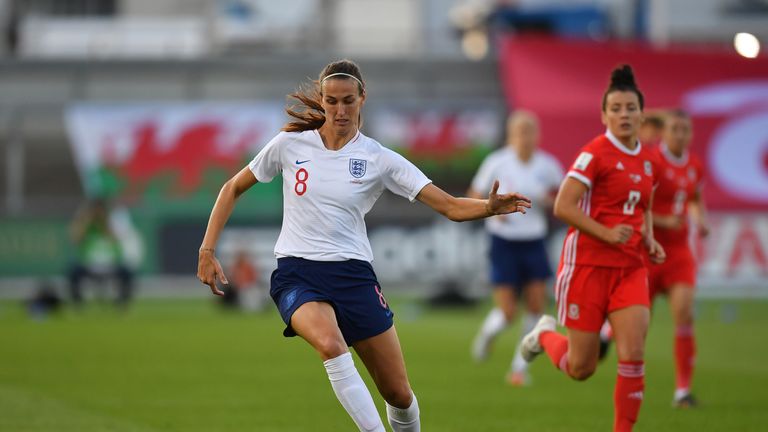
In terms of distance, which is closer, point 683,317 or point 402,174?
point 402,174

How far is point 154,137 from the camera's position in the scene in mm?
31203

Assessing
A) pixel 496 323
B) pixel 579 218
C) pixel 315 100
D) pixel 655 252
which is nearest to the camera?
pixel 315 100

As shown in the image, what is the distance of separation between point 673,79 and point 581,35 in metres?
10.5

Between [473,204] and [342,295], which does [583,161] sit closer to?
[473,204]

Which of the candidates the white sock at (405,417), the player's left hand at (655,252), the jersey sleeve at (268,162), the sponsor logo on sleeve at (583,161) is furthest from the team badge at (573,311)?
the jersey sleeve at (268,162)

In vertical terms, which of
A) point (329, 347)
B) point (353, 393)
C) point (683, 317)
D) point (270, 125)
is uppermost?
point (329, 347)

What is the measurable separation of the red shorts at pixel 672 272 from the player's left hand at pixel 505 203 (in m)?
4.32

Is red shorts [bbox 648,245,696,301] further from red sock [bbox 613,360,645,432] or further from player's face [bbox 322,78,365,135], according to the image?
player's face [bbox 322,78,365,135]

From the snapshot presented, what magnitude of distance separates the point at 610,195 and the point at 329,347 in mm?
2520

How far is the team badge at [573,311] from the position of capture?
8.94 m

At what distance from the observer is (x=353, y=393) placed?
7.48 m

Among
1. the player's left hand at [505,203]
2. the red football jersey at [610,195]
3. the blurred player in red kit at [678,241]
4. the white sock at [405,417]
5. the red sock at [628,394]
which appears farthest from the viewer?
the blurred player in red kit at [678,241]

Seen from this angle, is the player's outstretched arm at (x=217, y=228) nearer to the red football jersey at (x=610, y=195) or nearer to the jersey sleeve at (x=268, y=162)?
the jersey sleeve at (x=268, y=162)

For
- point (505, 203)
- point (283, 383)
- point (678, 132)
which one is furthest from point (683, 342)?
point (505, 203)
